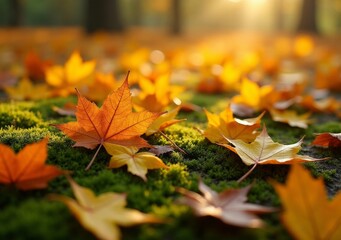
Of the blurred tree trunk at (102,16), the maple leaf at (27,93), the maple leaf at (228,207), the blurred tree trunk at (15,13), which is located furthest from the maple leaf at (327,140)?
the blurred tree trunk at (15,13)

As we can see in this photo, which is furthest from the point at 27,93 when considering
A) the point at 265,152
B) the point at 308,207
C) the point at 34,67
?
the point at 308,207

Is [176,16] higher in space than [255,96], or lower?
lower

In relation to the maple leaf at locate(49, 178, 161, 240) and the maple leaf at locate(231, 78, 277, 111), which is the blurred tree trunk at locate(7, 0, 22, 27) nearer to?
the maple leaf at locate(231, 78, 277, 111)

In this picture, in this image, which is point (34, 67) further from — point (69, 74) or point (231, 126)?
point (231, 126)

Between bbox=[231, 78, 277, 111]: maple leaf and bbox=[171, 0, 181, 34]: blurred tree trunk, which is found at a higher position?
bbox=[231, 78, 277, 111]: maple leaf

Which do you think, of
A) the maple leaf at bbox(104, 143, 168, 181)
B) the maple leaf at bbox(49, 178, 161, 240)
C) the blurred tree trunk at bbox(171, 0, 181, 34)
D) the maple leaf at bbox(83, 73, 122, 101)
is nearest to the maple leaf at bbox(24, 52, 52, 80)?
the maple leaf at bbox(83, 73, 122, 101)

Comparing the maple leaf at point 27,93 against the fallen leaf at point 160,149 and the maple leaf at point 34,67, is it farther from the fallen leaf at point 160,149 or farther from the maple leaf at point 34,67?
the fallen leaf at point 160,149
